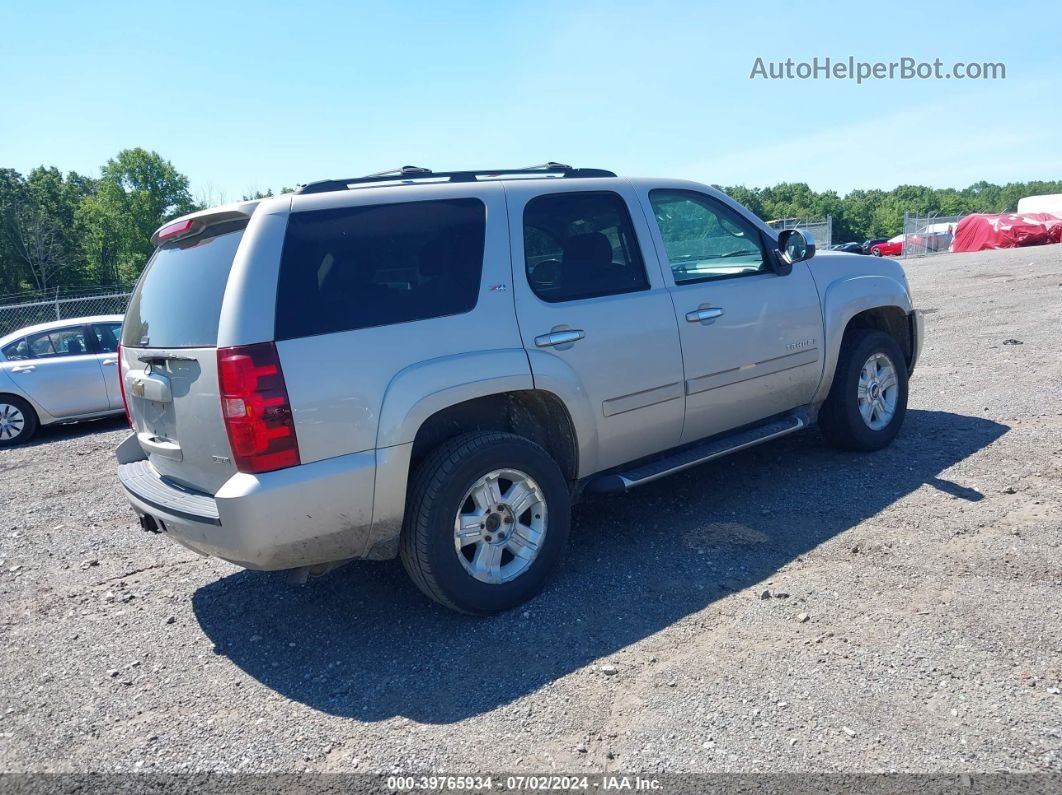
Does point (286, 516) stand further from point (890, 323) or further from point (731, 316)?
point (890, 323)

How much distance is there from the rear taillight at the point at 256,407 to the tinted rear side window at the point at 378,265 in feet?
0.58

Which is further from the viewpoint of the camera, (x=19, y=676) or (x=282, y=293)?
(x=19, y=676)

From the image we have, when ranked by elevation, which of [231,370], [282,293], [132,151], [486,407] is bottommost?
[486,407]

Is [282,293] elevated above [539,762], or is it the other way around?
[282,293]

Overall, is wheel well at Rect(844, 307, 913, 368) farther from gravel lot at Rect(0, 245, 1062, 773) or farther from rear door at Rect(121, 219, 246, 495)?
rear door at Rect(121, 219, 246, 495)

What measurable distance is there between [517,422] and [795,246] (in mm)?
2384

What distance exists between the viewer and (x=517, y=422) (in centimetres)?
425

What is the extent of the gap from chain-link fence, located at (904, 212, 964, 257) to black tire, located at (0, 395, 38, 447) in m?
39.4

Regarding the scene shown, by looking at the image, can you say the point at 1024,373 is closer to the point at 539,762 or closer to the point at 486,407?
the point at 486,407

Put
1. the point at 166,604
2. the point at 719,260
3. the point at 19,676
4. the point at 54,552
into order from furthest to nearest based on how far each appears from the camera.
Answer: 1. the point at 54,552
2. the point at 719,260
3. the point at 166,604
4. the point at 19,676

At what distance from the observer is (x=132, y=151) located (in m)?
82.6

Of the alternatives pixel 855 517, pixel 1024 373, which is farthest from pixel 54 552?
pixel 1024 373

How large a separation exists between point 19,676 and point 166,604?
0.80m

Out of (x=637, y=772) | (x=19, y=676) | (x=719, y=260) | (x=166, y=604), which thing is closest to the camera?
(x=637, y=772)
